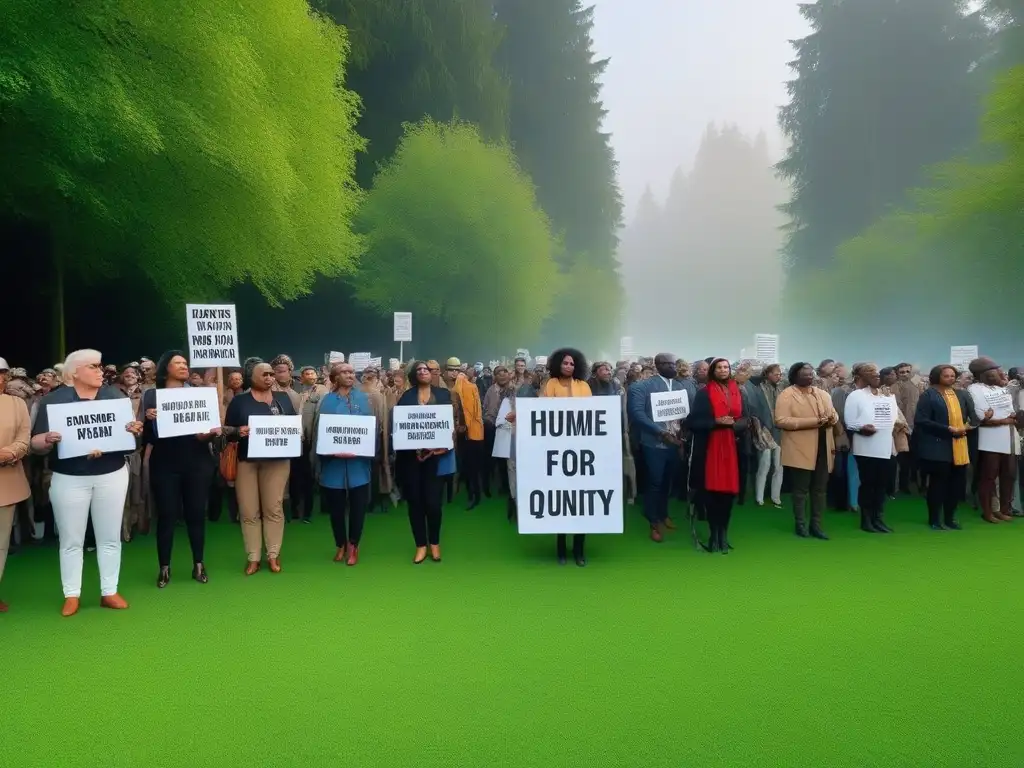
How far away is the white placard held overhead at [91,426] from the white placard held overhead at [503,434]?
5560mm

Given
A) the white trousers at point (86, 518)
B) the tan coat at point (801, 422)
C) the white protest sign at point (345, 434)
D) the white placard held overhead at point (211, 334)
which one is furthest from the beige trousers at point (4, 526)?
the tan coat at point (801, 422)

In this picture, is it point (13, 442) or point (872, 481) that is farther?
point (872, 481)

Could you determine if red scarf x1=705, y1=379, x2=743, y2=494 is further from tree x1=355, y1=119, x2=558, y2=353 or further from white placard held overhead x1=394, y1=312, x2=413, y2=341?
tree x1=355, y1=119, x2=558, y2=353

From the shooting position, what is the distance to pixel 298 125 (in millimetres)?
17875

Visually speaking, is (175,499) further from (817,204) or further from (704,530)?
(817,204)

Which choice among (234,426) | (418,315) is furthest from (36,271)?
(418,315)

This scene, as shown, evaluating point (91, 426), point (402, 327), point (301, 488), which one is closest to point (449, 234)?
point (402, 327)

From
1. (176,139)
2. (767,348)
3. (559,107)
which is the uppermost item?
(559,107)

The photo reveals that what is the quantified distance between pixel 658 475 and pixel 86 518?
5.91m

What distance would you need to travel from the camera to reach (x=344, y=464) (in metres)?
7.81

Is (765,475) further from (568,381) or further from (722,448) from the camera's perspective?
(568,381)

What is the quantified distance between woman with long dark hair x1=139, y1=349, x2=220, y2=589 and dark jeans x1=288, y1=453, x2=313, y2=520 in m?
3.24

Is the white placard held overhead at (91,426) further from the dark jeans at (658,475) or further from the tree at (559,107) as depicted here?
the tree at (559,107)

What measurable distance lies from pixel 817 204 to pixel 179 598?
5703 cm
